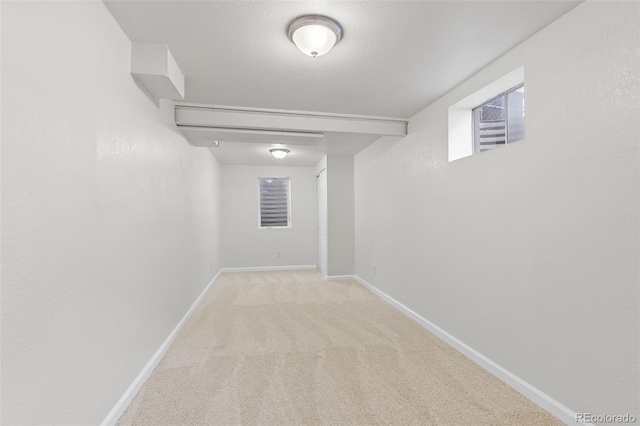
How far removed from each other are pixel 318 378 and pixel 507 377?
1377mm

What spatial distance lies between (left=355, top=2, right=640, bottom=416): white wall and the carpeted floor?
35 centimetres

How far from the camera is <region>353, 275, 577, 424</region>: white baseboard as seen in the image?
1.78m

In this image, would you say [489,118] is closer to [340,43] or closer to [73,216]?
[340,43]

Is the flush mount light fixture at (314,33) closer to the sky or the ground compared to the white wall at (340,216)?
closer to the sky

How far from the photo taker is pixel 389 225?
410cm

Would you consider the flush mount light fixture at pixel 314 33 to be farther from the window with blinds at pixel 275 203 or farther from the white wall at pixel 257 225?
the window with blinds at pixel 275 203

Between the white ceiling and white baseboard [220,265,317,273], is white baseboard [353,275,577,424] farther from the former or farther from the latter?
white baseboard [220,265,317,273]

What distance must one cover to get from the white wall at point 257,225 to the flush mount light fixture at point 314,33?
4955mm

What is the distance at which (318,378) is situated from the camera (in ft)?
7.32

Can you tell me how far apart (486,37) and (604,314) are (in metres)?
1.81

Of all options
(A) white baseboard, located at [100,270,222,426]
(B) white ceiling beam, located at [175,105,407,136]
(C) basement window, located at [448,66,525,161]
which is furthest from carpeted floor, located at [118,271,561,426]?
(B) white ceiling beam, located at [175,105,407,136]

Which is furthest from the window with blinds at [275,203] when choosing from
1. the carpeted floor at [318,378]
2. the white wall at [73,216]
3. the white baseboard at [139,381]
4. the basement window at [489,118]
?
the basement window at [489,118]

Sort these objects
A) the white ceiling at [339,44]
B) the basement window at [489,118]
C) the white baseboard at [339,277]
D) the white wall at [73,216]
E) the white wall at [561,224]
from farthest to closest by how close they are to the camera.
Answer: the white baseboard at [339,277] → the basement window at [489,118] → the white ceiling at [339,44] → the white wall at [561,224] → the white wall at [73,216]

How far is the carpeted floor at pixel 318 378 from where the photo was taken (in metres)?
1.83
